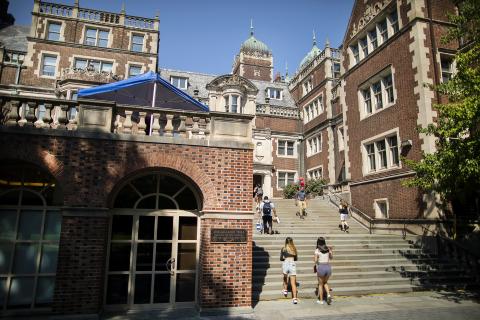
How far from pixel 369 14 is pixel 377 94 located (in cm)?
512

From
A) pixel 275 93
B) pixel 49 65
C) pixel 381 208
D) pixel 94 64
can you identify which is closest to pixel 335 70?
pixel 275 93

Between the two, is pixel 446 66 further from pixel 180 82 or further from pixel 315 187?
pixel 180 82

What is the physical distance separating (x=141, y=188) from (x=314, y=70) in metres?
25.9

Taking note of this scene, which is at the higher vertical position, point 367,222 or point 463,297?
point 367,222

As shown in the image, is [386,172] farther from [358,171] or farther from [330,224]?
[330,224]

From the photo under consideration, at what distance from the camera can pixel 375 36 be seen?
732 inches

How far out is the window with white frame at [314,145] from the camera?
27883 mm

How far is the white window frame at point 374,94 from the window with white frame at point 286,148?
1157cm

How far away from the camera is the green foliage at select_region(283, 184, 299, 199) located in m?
26.3

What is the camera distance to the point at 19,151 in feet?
23.2

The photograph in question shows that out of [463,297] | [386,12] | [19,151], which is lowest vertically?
[463,297]

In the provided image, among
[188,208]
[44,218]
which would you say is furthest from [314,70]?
[44,218]

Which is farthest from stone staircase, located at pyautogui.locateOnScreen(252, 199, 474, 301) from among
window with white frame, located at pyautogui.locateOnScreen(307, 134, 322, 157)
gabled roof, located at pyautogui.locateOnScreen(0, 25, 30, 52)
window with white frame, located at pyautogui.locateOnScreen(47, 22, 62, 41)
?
gabled roof, located at pyautogui.locateOnScreen(0, 25, 30, 52)

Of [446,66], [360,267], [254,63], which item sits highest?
[254,63]
